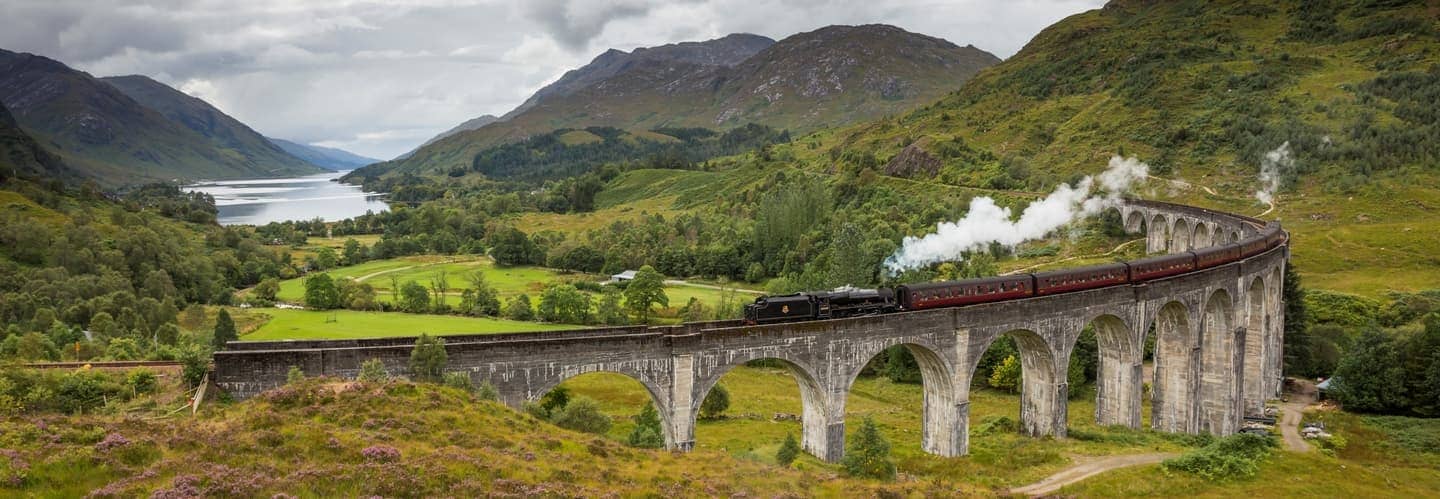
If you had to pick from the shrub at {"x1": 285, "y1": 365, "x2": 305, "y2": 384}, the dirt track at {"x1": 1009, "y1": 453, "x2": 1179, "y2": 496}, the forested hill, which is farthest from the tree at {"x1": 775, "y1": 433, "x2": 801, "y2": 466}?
the forested hill

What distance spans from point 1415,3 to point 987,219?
419 feet

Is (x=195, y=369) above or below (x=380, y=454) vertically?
above

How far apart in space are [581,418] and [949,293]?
738 inches

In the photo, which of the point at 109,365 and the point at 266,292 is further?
the point at 266,292

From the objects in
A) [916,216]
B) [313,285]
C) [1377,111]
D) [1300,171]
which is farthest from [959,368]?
[1377,111]

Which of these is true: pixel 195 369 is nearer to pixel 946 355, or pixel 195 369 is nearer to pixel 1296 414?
pixel 946 355

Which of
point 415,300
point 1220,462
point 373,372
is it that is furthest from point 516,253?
point 1220,462

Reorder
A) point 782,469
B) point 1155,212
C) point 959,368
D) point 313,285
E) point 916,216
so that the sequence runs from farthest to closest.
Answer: point 916,216, point 1155,212, point 313,285, point 959,368, point 782,469

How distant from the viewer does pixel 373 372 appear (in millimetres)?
31547

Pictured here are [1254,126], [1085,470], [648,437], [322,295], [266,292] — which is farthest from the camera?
[1254,126]

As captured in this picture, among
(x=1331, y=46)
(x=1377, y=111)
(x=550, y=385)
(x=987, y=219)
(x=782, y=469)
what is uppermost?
(x=1331, y=46)

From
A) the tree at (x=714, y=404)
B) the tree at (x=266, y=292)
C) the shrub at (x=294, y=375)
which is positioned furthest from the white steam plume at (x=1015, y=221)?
the tree at (x=266, y=292)

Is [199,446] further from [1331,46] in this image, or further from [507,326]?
[1331,46]

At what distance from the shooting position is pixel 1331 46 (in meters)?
157
